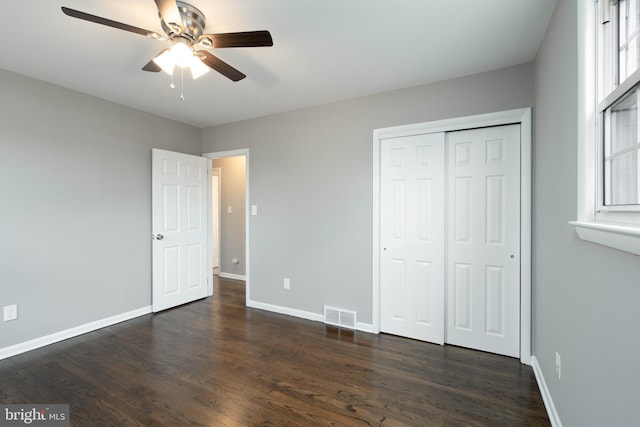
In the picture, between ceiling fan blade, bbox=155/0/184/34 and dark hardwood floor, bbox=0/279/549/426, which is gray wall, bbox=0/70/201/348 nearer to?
dark hardwood floor, bbox=0/279/549/426

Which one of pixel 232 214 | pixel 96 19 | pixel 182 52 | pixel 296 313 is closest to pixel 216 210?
pixel 232 214

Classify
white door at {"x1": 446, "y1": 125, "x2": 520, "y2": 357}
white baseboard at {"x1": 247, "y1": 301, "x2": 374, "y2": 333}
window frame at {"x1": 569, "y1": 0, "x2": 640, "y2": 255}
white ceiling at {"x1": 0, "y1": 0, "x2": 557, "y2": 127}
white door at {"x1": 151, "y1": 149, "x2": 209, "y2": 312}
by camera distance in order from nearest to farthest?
window frame at {"x1": 569, "y1": 0, "x2": 640, "y2": 255} → white ceiling at {"x1": 0, "y1": 0, "x2": 557, "y2": 127} → white door at {"x1": 446, "y1": 125, "x2": 520, "y2": 357} → white baseboard at {"x1": 247, "y1": 301, "x2": 374, "y2": 333} → white door at {"x1": 151, "y1": 149, "x2": 209, "y2": 312}

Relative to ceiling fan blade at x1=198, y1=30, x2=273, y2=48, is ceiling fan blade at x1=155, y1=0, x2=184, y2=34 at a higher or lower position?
higher

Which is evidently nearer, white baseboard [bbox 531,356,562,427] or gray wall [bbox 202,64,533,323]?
white baseboard [bbox 531,356,562,427]

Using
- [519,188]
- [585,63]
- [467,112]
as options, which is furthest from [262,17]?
[519,188]

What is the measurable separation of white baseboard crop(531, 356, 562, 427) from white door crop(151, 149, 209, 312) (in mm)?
3918

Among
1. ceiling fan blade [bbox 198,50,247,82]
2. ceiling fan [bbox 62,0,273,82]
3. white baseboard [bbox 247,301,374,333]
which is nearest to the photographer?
ceiling fan [bbox 62,0,273,82]

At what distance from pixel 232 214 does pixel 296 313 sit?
2740mm

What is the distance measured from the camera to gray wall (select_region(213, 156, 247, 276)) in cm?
547

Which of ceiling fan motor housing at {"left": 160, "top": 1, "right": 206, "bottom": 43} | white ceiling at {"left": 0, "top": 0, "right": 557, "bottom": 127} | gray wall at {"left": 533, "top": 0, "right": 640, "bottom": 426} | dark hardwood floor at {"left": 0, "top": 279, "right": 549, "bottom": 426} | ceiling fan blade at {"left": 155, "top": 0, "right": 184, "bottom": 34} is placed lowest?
dark hardwood floor at {"left": 0, "top": 279, "right": 549, "bottom": 426}

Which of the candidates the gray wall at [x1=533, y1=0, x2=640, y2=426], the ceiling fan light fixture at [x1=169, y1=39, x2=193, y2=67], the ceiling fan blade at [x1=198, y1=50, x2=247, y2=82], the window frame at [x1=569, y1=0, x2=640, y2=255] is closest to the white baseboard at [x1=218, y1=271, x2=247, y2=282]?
the ceiling fan blade at [x1=198, y1=50, x2=247, y2=82]

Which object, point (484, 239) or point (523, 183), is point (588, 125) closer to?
point (523, 183)

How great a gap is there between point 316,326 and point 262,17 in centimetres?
294

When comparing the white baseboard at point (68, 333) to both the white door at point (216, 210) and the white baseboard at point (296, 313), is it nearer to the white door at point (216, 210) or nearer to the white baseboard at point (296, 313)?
the white baseboard at point (296, 313)
